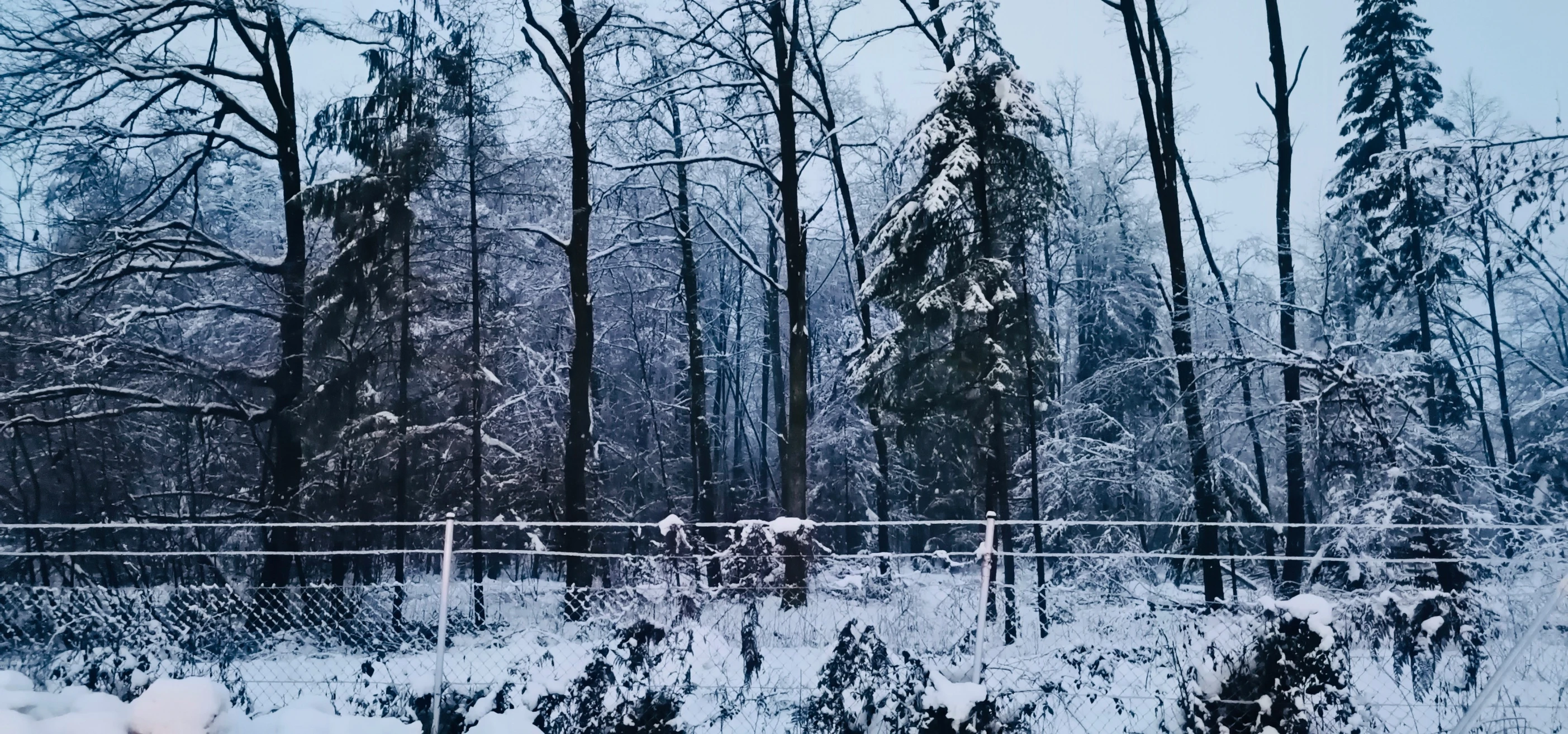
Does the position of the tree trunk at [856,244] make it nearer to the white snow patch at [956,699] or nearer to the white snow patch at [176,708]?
the white snow patch at [956,699]

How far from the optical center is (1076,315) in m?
21.8

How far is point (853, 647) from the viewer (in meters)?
5.05

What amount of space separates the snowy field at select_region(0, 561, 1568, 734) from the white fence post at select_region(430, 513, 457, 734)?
0.27 feet

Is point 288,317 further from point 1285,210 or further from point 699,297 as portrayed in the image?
point 1285,210

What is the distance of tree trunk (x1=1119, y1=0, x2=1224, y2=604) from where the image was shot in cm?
1230

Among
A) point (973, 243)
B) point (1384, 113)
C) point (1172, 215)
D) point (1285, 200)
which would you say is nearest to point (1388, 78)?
point (1384, 113)

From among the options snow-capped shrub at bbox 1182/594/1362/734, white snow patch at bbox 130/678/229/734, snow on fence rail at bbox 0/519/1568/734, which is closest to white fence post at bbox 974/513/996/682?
snow on fence rail at bbox 0/519/1568/734

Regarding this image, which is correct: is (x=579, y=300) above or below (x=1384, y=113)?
below

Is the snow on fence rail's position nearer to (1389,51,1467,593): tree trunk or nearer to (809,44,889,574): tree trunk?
(1389,51,1467,593): tree trunk

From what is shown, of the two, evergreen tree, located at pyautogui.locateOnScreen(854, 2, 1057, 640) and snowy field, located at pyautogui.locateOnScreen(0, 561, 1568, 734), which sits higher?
evergreen tree, located at pyautogui.locateOnScreen(854, 2, 1057, 640)

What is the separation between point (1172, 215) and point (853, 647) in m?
9.83

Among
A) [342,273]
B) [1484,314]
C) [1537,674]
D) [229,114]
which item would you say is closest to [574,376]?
[342,273]

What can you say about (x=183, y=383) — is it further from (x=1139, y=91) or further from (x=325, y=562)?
(x=1139, y=91)

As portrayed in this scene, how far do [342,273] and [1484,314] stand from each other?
25.6 meters
